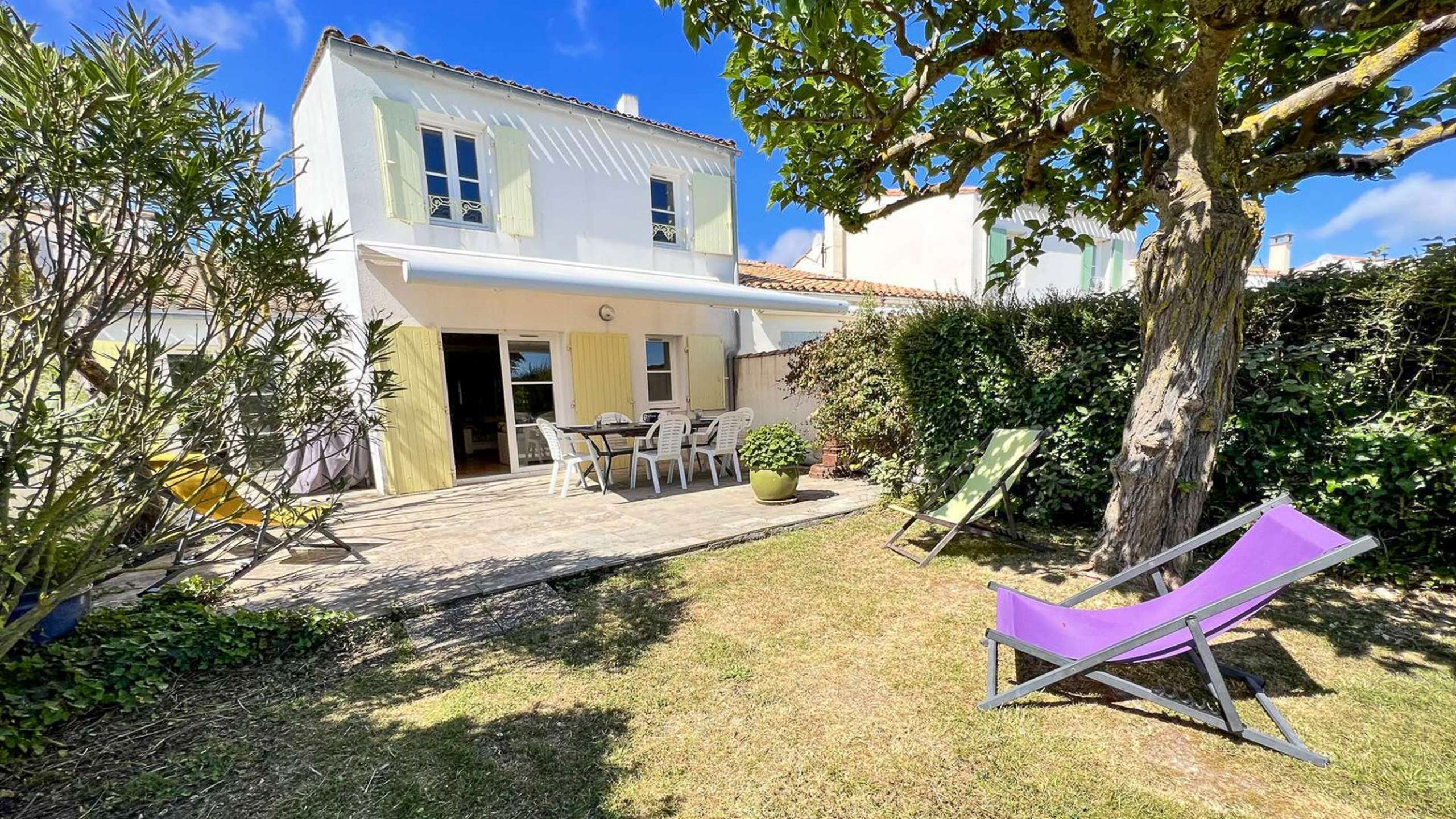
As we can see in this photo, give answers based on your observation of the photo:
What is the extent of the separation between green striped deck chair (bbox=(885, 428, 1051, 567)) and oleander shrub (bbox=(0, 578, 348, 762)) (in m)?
4.69

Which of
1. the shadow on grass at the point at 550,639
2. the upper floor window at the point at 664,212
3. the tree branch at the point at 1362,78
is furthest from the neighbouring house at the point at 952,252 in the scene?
the shadow on grass at the point at 550,639

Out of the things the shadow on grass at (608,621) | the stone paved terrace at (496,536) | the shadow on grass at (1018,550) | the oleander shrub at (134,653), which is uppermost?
the oleander shrub at (134,653)

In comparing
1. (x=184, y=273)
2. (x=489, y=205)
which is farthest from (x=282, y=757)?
(x=489, y=205)

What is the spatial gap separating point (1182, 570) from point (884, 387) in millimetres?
3667

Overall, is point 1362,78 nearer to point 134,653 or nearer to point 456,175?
point 134,653

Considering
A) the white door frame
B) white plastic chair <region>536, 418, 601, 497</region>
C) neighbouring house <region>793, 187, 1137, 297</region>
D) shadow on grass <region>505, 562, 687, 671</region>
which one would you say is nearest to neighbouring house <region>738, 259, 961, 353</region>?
neighbouring house <region>793, 187, 1137, 297</region>

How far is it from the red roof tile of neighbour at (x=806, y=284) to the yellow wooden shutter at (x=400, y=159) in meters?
5.80

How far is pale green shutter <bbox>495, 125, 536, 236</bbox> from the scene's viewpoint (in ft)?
26.8

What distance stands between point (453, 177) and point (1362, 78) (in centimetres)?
971

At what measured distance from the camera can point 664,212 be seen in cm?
1001

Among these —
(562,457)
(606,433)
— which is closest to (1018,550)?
(606,433)

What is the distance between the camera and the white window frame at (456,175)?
7.76 metres

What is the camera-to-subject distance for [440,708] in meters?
2.77

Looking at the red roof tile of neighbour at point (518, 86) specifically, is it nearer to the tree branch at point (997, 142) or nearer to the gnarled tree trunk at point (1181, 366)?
the tree branch at point (997, 142)
